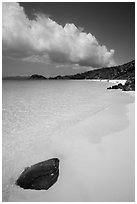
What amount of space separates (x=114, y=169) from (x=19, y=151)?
3.74m

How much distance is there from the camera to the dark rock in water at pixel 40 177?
4.31 metres

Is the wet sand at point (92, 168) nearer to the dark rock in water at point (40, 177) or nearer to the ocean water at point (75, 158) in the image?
the ocean water at point (75, 158)

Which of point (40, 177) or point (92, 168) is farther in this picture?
point (92, 168)

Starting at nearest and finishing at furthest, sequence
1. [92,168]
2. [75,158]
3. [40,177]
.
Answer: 1. [40,177]
2. [92,168]
3. [75,158]

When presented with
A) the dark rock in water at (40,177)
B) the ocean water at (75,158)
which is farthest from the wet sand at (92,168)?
the dark rock in water at (40,177)

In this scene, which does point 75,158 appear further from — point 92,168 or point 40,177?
point 40,177

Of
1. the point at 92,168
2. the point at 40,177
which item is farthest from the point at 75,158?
the point at 40,177

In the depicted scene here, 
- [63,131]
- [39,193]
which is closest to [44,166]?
[39,193]

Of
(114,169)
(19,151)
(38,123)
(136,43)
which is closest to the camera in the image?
(114,169)

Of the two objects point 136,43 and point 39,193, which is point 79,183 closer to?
point 39,193

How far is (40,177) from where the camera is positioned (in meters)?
4.41

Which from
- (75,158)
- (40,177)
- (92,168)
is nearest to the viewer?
(40,177)

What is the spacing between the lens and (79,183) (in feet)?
14.8

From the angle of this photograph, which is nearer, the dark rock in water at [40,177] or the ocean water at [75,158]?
the ocean water at [75,158]
